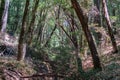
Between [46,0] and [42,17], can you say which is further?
[42,17]

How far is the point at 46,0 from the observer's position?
17.8 meters

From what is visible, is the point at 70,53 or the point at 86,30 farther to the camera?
the point at 70,53

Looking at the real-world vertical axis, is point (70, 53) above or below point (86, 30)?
below

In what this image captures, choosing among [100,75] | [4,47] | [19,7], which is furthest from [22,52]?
[19,7]

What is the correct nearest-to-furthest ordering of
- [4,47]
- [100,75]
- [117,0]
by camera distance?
1. [100,75]
2. [4,47]
3. [117,0]

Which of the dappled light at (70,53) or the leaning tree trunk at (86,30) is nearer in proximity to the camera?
the leaning tree trunk at (86,30)

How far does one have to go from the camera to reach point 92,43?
38.9 ft

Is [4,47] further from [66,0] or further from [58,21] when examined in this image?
[58,21]

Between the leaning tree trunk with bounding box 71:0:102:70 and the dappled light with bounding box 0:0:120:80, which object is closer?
the leaning tree trunk with bounding box 71:0:102:70

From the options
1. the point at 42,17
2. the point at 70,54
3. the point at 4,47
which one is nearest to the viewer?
the point at 4,47

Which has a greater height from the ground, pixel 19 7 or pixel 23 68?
pixel 19 7

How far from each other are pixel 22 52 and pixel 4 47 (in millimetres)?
2832

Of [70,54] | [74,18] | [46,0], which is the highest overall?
[46,0]

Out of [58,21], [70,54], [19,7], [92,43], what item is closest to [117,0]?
[58,21]
